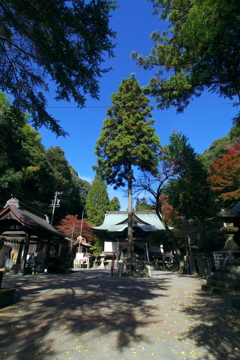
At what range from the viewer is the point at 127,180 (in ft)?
52.5

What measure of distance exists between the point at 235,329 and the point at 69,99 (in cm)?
688

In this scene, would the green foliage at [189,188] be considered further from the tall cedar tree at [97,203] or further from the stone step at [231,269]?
the tall cedar tree at [97,203]

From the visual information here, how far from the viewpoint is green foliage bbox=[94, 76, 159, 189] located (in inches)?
586

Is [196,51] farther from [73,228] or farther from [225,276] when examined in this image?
[73,228]

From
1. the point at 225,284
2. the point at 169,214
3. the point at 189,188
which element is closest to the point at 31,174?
the point at 169,214

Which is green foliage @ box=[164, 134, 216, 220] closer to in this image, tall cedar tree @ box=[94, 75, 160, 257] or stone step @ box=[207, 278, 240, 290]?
tall cedar tree @ box=[94, 75, 160, 257]

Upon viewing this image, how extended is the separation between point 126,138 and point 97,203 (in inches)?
891

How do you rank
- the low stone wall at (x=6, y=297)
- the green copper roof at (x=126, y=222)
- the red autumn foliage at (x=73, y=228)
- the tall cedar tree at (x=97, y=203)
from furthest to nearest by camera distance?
the tall cedar tree at (x=97, y=203) < the red autumn foliage at (x=73, y=228) < the green copper roof at (x=126, y=222) < the low stone wall at (x=6, y=297)

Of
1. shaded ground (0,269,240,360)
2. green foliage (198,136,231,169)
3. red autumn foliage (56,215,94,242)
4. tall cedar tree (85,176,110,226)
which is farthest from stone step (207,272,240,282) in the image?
tall cedar tree (85,176,110,226)

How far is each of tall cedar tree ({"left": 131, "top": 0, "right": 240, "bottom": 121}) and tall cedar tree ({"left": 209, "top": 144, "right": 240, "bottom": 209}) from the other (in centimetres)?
969

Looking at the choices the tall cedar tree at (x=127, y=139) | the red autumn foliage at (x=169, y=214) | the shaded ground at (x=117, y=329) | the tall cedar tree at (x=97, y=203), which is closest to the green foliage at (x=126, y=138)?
the tall cedar tree at (x=127, y=139)

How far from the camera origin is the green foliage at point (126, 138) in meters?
14.9

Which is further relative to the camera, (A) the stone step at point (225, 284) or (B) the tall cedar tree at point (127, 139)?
(B) the tall cedar tree at point (127, 139)

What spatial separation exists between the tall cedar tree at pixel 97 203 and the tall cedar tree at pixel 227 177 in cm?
2052
